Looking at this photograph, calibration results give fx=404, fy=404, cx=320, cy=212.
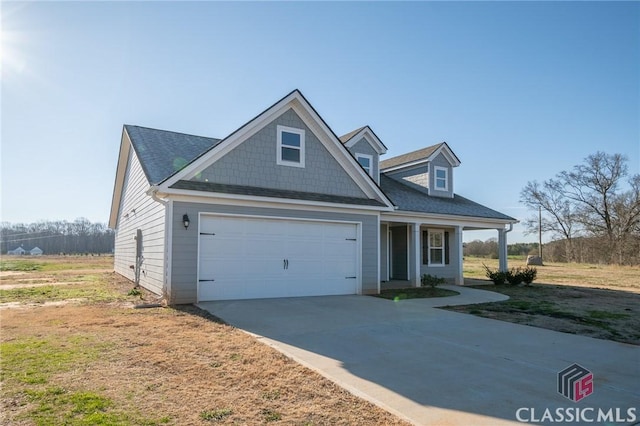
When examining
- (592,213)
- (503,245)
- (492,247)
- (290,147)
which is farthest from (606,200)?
(290,147)

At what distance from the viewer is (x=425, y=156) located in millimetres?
18953

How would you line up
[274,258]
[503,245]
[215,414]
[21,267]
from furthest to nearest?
[21,267] → [503,245] → [274,258] → [215,414]

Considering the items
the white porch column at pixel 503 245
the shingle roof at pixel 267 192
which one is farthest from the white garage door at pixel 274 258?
the white porch column at pixel 503 245

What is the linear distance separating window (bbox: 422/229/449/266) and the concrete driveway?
28.0 ft

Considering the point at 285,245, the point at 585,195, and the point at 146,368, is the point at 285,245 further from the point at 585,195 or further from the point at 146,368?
the point at 585,195

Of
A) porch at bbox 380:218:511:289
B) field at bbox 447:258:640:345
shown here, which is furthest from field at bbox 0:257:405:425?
porch at bbox 380:218:511:289

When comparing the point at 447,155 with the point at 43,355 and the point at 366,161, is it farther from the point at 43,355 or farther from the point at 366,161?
the point at 43,355

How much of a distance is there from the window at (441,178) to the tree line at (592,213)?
3025 cm

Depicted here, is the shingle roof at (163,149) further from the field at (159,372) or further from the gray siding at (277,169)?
the field at (159,372)

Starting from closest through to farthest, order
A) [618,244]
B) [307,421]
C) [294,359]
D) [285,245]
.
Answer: [307,421] → [294,359] → [285,245] → [618,244]

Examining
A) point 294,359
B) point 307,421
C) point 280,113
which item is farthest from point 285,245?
point 307,421

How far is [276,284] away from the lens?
11.7 m

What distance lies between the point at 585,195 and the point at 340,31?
46.3 m

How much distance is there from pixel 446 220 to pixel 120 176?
15256mm
